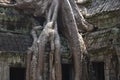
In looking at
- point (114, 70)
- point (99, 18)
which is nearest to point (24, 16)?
point (99, 18)

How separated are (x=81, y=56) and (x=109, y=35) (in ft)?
5.06

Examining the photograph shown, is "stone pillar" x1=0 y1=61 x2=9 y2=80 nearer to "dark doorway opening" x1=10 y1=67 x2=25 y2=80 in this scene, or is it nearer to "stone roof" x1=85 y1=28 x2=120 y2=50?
"dark doorway opening" x1=10 y1=67 x2=25 y2=80

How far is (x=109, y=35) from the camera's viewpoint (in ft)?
50.0

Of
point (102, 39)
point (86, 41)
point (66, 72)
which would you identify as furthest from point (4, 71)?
point (102, 39)

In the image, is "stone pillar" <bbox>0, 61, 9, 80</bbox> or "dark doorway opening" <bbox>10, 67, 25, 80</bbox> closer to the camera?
"stone pillar" <bbox>0, 61, 9, 80</bbox>

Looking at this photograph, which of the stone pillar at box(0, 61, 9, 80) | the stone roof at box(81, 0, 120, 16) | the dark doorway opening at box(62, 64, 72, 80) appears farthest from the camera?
the stone roof at box(81, 0, 120, 16)

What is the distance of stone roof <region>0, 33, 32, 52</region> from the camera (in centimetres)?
1445

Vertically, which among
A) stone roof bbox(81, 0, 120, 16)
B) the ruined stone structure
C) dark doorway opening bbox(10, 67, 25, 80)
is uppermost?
stone roof bbox(81, 0, 120, 16)

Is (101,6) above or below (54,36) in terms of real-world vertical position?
above

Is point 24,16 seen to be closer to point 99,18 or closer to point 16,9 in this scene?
point 16,9

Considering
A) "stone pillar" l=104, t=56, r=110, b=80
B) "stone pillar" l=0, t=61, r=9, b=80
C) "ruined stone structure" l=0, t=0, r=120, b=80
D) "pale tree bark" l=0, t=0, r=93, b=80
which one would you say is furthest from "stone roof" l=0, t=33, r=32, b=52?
"stone pillar" l=104, t=56, r=110, b=80

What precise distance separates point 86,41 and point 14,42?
11.4 feet

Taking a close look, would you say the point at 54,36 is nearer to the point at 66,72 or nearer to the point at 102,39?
the point at 66,72

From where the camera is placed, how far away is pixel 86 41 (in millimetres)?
16297
